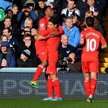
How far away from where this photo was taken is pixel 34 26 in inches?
674

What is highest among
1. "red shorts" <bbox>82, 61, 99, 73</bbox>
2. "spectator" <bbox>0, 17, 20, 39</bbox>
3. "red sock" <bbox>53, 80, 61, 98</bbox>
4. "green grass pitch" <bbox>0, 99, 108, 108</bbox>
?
"spectator" <bbox>0, 17, 20, 39</bbox>

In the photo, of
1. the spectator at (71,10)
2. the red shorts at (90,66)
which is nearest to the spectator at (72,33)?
the spectator at (71,10)

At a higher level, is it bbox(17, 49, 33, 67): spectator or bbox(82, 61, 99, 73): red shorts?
bbox(17, 49, 33, 67): spectator

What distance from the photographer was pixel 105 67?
16750mm

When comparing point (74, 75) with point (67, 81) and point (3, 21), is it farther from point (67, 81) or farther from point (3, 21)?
point (3, 21)

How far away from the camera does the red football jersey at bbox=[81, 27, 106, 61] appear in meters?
13.4

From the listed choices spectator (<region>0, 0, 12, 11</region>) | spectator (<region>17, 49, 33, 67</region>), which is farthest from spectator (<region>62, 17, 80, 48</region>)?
spectator (<region>0, 0, 12, 11</region>)

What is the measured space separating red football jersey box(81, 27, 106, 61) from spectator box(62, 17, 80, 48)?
2426mm

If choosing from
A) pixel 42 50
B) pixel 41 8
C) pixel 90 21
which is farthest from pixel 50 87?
pixel 41 8

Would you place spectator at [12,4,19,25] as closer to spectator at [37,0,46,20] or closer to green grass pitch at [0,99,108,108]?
spectator at [37,0,46,20]

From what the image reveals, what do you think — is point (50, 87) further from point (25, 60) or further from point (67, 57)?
point (25, 60)

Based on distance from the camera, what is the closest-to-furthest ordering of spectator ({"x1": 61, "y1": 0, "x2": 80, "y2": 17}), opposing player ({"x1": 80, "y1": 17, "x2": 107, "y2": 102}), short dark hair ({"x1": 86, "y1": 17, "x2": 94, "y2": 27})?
short dark hair ({"x1": 86, "y1": 17, "x2": 94, "y2": 27})
opposing player ({"x1": 80, "y1": 17, "x2": 107, "y2": 102})
spectator ({"x1": 61, "y1": 0, "x2": 80, "y2": 17})

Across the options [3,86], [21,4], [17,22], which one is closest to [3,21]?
[17,22]

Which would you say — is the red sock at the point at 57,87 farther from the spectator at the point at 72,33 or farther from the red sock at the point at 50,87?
the spectator at the point at 72,33
